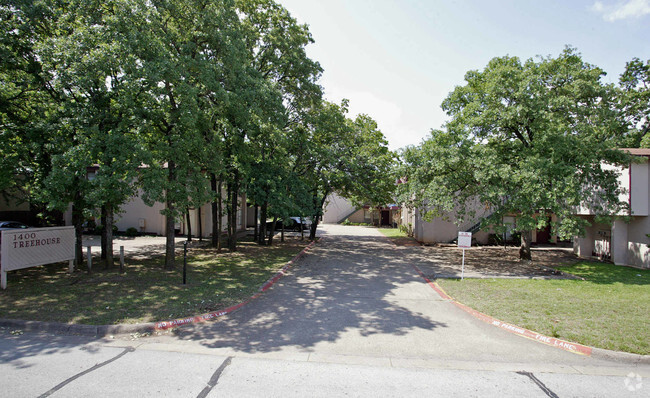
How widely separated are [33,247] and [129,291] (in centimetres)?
344

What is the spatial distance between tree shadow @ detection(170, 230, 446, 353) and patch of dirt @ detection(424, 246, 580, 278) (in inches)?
126

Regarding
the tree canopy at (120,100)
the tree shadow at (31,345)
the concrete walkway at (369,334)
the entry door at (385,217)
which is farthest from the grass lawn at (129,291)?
the entry door at (385,217)

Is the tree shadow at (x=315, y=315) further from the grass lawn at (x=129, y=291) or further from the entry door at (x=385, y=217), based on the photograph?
the entry door at (x=385, y=217)

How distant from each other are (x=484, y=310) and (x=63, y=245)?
12.4 metres

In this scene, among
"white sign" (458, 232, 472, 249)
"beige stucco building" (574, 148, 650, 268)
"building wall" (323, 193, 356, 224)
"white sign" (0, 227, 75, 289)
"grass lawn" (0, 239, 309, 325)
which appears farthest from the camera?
"building wall" (323, 193, 356, 224)

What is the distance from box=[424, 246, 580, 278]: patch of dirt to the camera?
12.7 m

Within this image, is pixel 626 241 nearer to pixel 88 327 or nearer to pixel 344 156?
pixel 344 156

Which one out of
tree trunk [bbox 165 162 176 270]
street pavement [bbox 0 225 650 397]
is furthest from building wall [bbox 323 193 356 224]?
street pavement [bbox 0 225 650 397]

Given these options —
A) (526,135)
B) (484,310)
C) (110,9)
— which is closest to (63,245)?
(110,9)

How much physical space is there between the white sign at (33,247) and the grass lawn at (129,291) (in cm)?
60

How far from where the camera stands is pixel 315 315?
756 centimetres

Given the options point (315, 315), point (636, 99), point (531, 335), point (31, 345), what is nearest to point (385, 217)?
point (636, 99)

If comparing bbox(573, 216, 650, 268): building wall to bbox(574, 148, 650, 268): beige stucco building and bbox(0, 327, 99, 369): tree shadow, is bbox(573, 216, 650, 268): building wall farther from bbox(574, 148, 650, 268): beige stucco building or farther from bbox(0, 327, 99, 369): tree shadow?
bbox(0, 327, 99, 369): tree shadow

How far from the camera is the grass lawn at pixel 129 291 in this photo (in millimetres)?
7070
